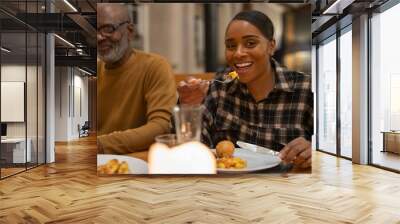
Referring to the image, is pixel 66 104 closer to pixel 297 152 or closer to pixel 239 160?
pixel 239 160

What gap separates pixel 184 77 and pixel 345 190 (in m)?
2.77

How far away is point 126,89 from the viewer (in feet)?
12.8

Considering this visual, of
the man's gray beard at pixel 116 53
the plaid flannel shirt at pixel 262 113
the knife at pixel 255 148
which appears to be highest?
the man's gray beard at pixel 116 53

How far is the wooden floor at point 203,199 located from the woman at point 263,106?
48 centimetres

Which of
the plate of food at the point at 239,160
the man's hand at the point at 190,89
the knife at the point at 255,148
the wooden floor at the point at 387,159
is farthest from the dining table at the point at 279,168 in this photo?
the wooden floor at the point at 387,159

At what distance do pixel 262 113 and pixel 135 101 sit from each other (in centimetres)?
121

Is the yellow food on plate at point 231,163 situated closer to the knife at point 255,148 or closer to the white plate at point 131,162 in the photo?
the knife at point 255,148

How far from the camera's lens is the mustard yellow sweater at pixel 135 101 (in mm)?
3844

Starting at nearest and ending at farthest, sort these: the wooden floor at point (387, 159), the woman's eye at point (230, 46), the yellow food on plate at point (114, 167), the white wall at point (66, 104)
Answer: the woman's eye at point (230, 46) < the yellow food on plate at point (114, 167) < the wooden floor at point (387, 159) < the white wall at point (66, 104)

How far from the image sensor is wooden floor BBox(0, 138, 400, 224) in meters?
4.01

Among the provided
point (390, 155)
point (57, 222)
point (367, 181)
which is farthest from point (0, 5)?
point (390, 155)

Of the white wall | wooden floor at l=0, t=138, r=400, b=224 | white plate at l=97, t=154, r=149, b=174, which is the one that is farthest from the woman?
the white wall

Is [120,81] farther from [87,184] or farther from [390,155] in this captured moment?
[390,155]

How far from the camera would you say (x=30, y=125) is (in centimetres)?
746
